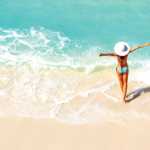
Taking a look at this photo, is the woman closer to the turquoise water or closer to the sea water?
the sea water

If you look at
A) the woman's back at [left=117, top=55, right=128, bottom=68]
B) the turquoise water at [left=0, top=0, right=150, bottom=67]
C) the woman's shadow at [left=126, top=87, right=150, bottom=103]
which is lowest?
the woman's shadow at [left=126, top=87, right=150, bottom=103]

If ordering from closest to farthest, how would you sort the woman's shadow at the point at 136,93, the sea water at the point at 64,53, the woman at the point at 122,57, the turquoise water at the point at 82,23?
the woman at the point at 122,57 < the sea water at the point at 64,53 < the woman's shadow at the point at 136,93 < the turquoise water at the point at 82,23

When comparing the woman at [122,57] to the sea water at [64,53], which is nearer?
→ the woman at [122,57]

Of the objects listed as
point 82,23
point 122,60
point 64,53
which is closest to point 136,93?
point 122,60

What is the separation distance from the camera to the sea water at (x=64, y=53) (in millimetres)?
→ 5301

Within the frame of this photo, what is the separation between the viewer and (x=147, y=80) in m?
6.34

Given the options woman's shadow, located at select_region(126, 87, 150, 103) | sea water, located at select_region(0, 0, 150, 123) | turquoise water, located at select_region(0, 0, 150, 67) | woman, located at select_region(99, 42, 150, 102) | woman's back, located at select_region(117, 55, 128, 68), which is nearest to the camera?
woman, located at select_region(99, 42, 150, 102)

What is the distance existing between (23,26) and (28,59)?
2459 mm

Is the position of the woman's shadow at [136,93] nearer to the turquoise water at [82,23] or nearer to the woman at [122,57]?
the woman at [122,57]

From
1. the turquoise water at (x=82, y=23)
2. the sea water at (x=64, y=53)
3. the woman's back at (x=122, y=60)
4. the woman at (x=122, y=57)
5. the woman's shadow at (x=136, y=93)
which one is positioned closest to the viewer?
the woman at (x=122, y=57)

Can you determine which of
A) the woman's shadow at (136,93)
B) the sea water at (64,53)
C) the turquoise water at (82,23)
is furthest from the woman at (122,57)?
the turquoise water at (82,23)

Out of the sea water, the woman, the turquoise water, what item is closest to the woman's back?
the woman

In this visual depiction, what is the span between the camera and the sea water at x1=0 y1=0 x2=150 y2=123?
5301 mm

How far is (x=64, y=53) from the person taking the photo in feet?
25.3
